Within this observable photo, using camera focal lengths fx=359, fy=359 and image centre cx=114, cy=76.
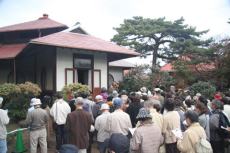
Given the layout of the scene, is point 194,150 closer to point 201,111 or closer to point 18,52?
point 201,111

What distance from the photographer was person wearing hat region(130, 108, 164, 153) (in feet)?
19.4

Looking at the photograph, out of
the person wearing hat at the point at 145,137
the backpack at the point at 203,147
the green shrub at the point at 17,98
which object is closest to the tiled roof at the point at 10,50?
the green shrub at the point at 17,98

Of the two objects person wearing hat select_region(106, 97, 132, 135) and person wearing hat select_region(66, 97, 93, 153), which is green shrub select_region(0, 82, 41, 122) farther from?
person wearing hat select_region(106, 97, 132, 135)

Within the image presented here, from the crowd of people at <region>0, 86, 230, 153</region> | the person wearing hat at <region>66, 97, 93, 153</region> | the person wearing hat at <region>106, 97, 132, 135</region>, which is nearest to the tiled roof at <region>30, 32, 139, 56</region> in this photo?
the crowd of people at <region>0, 86, 230, 153</region>

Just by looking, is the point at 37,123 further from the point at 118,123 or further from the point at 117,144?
the point at 117,144

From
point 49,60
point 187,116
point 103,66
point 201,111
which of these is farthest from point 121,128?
point 103,66

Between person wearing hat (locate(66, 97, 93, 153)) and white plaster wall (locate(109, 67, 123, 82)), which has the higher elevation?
white plaster wall (locate(109, 67, 123, 82))

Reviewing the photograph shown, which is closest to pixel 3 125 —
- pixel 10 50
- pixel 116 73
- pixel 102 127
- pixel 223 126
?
pixel 102 127

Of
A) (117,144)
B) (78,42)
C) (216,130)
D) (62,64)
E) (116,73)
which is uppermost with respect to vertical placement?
(78,42)

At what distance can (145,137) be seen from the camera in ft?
19.5

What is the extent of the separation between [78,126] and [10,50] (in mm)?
13477

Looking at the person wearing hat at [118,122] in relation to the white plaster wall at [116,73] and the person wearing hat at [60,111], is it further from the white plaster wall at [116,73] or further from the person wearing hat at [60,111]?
the white plaster wall at [116,73]

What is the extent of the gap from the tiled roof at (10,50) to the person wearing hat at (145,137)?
13.8 m

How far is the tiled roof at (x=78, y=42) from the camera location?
56.0ft
